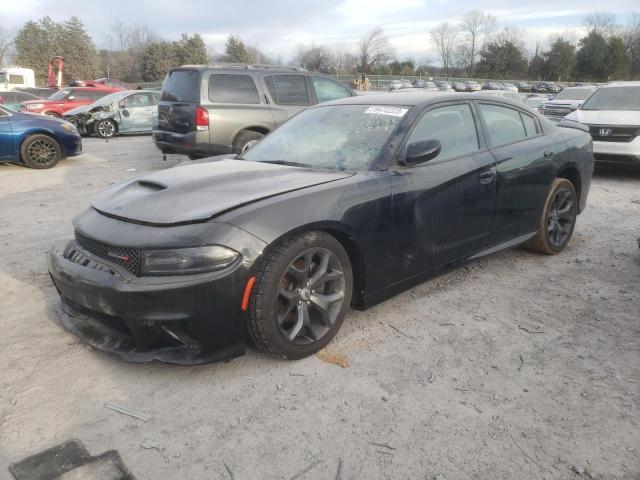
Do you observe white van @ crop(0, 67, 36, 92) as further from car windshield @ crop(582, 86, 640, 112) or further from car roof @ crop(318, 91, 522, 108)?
car roof @ crop(318, 91, 522, 108)

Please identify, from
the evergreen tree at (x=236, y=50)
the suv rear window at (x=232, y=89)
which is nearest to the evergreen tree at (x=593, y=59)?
the evergreen tree at (x=236, y=50)

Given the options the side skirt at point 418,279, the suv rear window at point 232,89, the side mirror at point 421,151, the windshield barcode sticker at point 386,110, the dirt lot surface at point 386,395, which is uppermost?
the suv rear window at point 232,89

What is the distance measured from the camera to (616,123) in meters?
8.76

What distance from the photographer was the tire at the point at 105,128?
15398 millimetres

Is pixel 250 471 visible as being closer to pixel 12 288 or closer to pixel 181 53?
pixel 12 288

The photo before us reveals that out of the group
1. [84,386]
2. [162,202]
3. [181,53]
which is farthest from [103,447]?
[181,53]

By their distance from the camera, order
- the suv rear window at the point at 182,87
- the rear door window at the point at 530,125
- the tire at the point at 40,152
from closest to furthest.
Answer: the rear door window at the point at 530,125
the suv rear window at the point at 182,87
the tire at the point at 40,152

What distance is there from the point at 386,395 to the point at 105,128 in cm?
1513

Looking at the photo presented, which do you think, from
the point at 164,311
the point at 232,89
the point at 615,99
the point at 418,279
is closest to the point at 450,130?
the point at 418,279

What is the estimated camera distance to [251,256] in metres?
2.64

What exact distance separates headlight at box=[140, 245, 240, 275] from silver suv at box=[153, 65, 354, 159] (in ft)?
18.6

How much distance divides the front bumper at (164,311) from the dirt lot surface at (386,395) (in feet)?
0.69

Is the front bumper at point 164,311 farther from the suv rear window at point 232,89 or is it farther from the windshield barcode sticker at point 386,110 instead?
the suv rear window at point 232,89

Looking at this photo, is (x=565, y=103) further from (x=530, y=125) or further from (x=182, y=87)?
(x=530, y=125)
